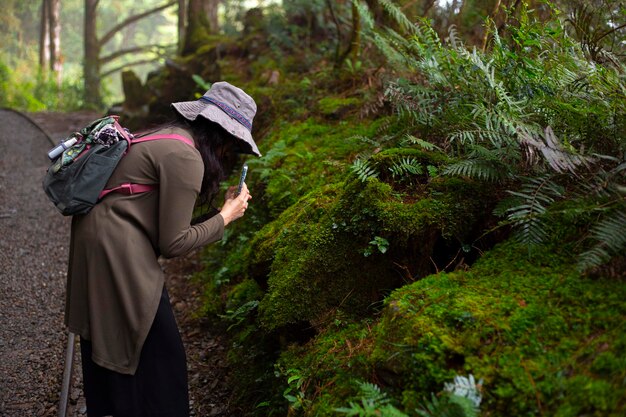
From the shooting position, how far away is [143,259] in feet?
9.12

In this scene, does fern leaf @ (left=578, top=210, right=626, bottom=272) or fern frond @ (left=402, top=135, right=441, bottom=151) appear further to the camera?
fern frond @ (left=402, top=135, right=441, bottom=151)

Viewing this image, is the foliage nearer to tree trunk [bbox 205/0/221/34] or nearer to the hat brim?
the hat brim

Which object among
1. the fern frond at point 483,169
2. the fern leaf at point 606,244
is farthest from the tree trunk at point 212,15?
the fern leaf at point 606,244

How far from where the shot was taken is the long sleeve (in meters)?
2.66

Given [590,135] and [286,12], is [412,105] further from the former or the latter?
[286,12]

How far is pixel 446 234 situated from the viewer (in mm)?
3189

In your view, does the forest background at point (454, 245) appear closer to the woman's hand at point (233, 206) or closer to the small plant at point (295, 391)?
the small plant at point (295, 391)

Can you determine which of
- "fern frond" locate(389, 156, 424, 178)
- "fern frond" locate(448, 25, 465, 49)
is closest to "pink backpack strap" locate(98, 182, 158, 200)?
"fern frond" locate(389, 156, 424, 178)

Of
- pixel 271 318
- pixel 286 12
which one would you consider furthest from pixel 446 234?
pixel 286 12

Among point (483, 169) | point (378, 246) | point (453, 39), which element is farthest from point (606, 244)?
point (453, 39)

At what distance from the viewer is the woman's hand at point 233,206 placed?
3.15 meters

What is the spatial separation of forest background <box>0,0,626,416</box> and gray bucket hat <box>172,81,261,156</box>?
909 mm

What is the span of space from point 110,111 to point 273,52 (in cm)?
628

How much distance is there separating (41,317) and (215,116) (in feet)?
13.3
